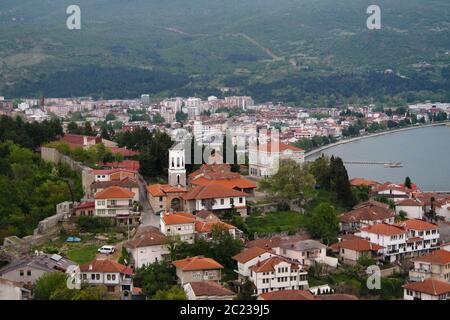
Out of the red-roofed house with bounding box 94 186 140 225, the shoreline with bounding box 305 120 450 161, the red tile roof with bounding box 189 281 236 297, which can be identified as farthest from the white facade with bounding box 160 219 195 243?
the shoreline with bounding box 305 120 450 161

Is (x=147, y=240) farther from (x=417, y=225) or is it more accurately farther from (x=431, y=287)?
(x=417, y=225)

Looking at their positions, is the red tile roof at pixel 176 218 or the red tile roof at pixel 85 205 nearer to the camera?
the red tile roof at pixel 176 218

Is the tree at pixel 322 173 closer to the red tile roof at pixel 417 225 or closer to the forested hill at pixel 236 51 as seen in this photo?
the red tile roof at pixel 417 225

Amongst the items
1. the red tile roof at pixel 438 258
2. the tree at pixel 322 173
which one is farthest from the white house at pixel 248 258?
the tree at pixel 322 173

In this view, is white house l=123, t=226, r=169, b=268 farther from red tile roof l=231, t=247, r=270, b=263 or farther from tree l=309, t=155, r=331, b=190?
tree l=309, t=155, r=331, b=190

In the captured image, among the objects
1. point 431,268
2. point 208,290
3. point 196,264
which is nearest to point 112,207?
point 196,264
